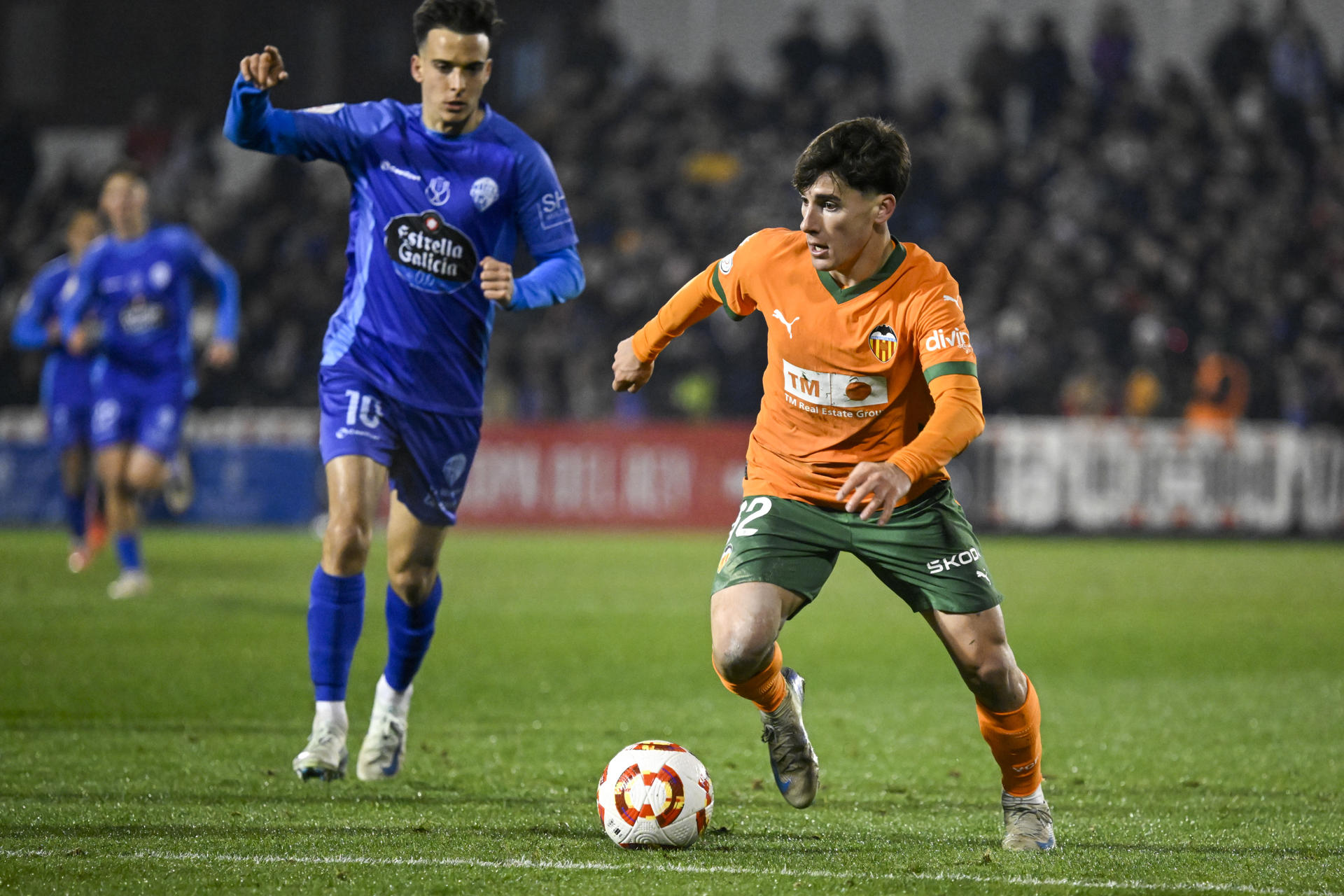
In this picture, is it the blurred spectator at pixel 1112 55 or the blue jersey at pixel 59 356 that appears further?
the blurred spectator at pixel 1112 55

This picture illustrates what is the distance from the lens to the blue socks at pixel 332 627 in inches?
219

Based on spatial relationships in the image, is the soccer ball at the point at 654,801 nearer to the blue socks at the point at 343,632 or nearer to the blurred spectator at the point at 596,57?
the blue socks at the point at 343,632

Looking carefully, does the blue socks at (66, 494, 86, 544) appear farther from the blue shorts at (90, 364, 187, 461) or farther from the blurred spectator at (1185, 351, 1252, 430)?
the blurred spectator at (1185, 351, 1252, 430)

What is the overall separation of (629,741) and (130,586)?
623 cm

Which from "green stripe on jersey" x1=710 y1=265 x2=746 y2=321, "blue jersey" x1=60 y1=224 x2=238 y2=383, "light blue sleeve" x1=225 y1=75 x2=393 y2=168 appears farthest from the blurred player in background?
"green stripe on jersey" x1=710 y1=265 x2=746 y2=321

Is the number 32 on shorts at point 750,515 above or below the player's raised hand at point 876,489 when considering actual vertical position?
below

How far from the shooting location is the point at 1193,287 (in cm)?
2091

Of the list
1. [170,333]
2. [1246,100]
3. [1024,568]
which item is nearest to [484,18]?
[170,333]

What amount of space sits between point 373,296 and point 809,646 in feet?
16.2

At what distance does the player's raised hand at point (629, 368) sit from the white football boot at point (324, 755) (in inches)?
63.1

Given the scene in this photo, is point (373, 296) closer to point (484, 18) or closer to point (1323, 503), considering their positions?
point (484, 18)

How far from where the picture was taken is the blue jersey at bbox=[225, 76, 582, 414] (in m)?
5.74

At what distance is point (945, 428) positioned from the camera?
432 centimetres

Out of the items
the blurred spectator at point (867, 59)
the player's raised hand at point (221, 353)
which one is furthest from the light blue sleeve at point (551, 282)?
the blurred spectator at point (867, 59)
